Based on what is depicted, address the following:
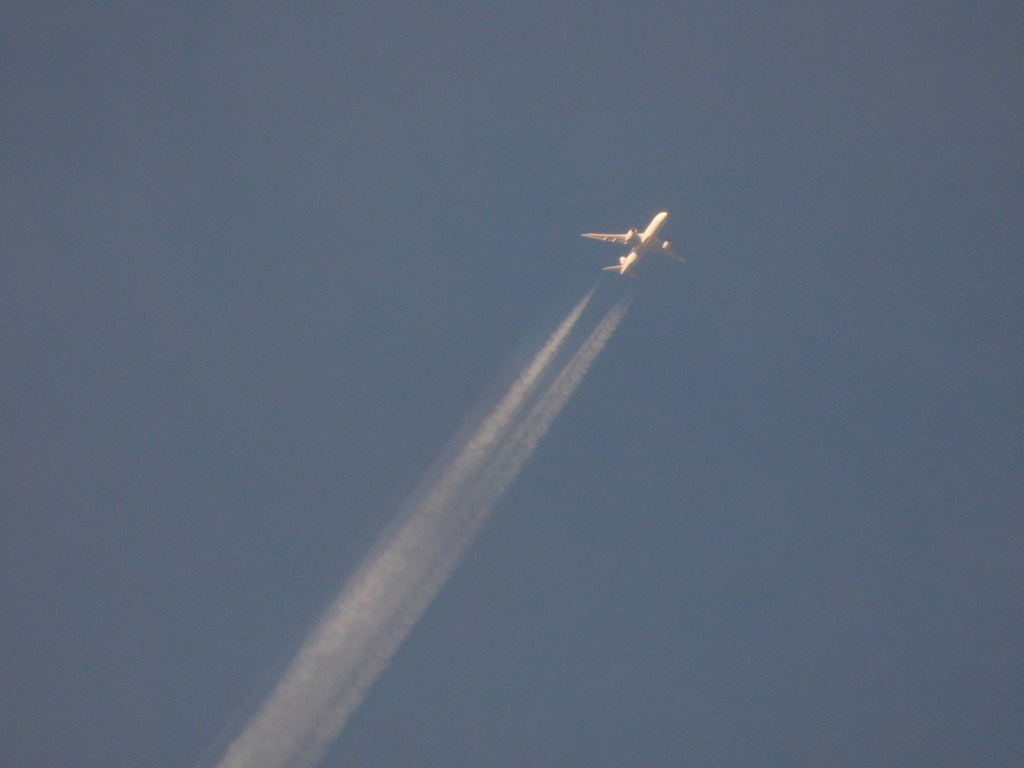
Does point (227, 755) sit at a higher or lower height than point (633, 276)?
lower

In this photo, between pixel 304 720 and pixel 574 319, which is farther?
pixel 574 319

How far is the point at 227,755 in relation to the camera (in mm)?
43031

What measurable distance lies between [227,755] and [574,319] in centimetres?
3138

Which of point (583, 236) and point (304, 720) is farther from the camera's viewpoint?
point (583, 236)

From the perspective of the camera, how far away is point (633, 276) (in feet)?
153

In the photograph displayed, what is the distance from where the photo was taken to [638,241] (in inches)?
1762

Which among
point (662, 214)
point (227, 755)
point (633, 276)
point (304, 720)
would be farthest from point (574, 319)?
point (227, 755)

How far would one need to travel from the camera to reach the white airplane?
4438 centimetres

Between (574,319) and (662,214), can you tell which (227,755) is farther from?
(662,214)

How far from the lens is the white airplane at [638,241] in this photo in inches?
1747

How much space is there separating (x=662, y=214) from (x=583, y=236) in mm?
4824

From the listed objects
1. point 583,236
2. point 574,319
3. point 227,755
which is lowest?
point 227,755

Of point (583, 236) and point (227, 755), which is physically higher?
point (583, 236)

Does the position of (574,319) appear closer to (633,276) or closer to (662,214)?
(633,276)
